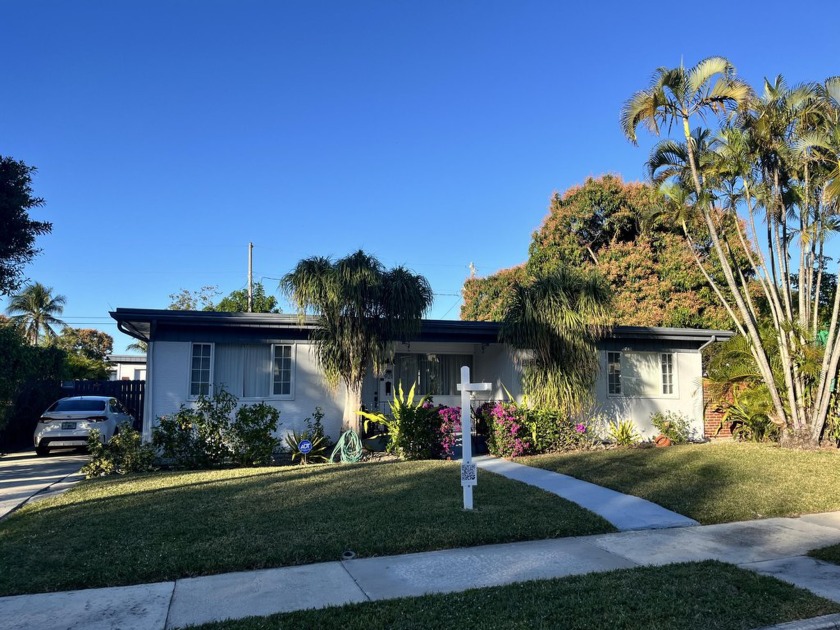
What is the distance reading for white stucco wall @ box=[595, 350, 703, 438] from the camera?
15102 millimetres

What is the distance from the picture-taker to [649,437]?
1544 centimetres

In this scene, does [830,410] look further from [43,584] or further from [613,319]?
[43,584]

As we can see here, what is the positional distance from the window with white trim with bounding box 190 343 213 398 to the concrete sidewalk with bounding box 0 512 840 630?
8.30 metres

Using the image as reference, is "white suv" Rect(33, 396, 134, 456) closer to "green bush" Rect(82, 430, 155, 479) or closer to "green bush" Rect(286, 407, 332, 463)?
"green bush" Rect(82, 430, 155, 479)

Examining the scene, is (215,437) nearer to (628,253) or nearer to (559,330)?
(559,330)

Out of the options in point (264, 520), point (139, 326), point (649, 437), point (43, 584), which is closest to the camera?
point (43, 584)

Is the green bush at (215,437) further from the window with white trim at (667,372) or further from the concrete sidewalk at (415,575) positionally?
the window with white trim at (667,372)

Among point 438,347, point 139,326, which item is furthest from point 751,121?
point 139,326

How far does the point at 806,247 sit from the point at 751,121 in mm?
3058

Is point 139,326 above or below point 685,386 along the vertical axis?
above

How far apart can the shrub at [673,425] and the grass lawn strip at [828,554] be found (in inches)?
355

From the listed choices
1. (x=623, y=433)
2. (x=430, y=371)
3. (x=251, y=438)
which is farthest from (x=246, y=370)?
(x=623, y=433)

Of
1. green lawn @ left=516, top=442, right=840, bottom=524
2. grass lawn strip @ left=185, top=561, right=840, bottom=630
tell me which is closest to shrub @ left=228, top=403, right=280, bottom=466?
green lawn @ left=516, top=442, right=840, bottom=524

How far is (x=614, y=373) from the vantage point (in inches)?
604
